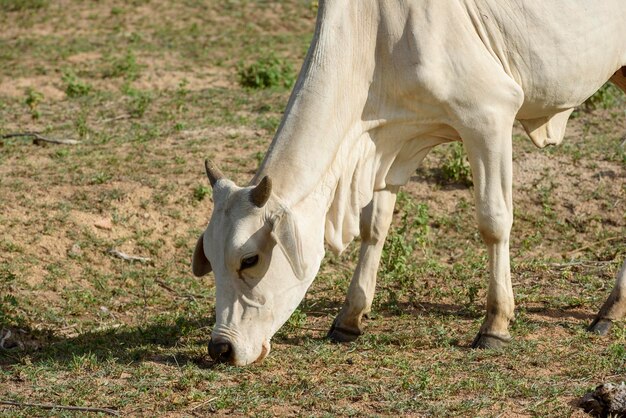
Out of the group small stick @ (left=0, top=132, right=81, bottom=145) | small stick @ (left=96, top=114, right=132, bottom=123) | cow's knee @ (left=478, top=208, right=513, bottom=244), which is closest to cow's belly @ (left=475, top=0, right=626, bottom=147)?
cow's knee @ (left=478, top=208, right=513, bottom=244)

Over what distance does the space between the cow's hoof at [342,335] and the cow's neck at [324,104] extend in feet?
3.38

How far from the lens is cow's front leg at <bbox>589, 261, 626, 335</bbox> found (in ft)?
18.8

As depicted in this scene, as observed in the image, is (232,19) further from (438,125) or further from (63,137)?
(438,125)

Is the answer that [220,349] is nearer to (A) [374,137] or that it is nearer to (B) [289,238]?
(B) [289,238]

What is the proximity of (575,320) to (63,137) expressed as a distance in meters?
4.42

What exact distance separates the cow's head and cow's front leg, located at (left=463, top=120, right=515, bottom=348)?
3.25 ft

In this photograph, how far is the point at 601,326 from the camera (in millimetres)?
5738

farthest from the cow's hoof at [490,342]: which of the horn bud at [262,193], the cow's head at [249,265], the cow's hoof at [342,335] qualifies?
the horn bud at [262,193]

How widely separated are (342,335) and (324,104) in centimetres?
129

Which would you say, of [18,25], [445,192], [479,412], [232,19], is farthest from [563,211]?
[18,25]

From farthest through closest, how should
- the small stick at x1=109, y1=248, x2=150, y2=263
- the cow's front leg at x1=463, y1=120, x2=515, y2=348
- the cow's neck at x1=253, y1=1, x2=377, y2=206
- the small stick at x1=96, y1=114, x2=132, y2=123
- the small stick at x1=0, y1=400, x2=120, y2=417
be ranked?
the small stick at x1=96, y1=114, x2=132, y2=123
the small stick at x1=109, y1=248, x2=150, y2=263
the cow's front leg at x1=463, y1=120, x2=515, y2=348
the cow's neck at x1=253, y1=1, x2=377, y2=206
the small stick at x1=0, y1=400, x2=120, y2=417

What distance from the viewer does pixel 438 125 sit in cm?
538

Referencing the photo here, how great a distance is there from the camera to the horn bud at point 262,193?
184 inches

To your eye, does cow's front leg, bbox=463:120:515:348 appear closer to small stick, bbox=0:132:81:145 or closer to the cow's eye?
the cow's eye
